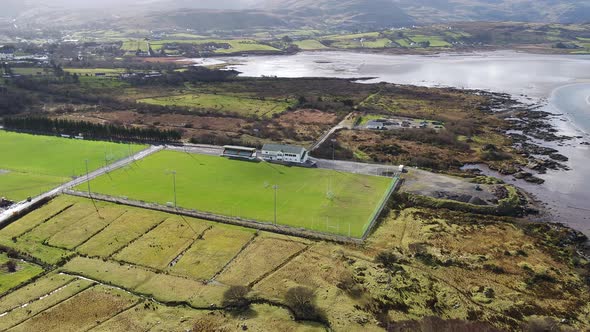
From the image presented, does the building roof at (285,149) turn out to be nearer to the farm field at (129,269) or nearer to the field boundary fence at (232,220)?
the field boundary fence at (232,220)

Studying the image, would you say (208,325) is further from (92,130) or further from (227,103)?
(227,103)

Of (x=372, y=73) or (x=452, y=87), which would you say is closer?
(x=452, y=87)

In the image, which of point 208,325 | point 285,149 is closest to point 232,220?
point 208,325

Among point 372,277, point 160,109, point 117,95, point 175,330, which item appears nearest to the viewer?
point 175,330

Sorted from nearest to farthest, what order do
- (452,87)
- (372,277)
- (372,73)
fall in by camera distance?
(372,277)
(452,87)
(372,73)

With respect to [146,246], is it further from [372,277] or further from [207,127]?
[207,127]

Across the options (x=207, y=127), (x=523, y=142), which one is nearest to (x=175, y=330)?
(x=207, y=127)

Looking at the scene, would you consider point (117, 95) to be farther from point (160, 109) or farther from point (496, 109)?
point (496, 109)
